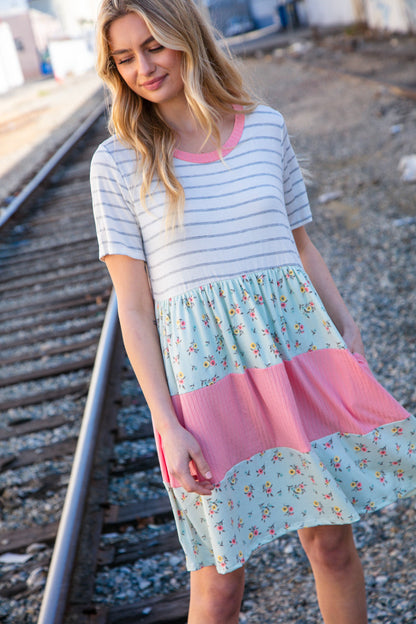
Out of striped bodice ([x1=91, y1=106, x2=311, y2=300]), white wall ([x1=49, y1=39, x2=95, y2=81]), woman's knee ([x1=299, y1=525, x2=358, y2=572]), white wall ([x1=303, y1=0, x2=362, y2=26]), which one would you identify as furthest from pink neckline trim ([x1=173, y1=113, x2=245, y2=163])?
white wall ([x1=49, y1=39, x2=95, y2=81])

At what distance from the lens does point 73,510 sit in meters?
2.79

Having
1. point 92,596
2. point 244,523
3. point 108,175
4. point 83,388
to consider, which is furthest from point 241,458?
point 83,388

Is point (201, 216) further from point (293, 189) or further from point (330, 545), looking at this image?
point (330, 545)

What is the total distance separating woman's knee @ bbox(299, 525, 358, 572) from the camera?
172 cm

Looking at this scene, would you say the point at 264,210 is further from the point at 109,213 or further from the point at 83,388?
the point at 83,388

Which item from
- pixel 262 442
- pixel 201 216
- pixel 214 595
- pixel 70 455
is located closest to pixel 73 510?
pixel 70 455

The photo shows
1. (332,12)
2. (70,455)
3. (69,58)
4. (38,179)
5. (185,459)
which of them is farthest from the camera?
(69,58)

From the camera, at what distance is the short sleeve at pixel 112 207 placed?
1.61m

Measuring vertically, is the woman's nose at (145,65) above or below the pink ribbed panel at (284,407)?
above

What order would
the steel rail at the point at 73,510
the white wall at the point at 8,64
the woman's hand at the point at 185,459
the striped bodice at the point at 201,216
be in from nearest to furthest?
the woman's hand at the point at 185,459, the striped bodice at the point at 201,216, the steel rail at the point at 73,510, the white wall at the point at 8,64

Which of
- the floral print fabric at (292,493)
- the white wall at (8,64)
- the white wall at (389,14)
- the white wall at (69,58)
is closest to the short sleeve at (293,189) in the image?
the floral print fabric at (292,493)

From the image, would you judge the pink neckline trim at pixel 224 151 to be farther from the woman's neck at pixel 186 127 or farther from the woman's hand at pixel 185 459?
the woman's hand at pixel 185 459

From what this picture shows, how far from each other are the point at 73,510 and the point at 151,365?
1426 millimetres

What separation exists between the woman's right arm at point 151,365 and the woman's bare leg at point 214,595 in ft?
0.81
